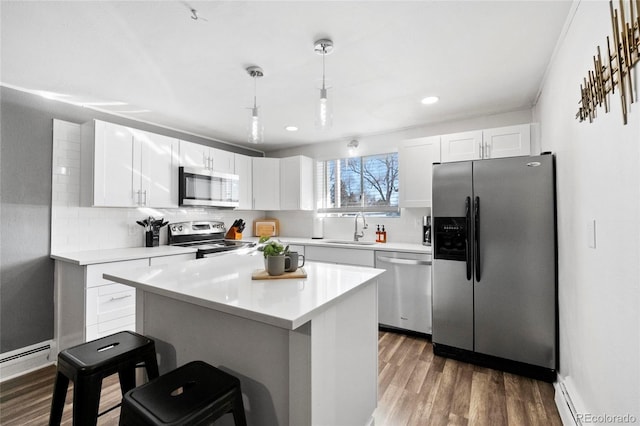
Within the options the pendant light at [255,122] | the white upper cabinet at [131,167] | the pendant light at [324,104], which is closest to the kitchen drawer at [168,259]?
the white upper cabinet at [131,167]

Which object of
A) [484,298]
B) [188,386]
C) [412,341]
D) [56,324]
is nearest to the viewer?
[188,386]

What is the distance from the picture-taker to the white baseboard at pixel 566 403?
161 centimetres

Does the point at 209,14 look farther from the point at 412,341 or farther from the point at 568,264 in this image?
the point at 412,341

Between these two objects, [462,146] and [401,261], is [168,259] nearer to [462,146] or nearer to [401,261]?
[401,261]

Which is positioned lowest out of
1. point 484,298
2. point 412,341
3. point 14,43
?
point 412,341

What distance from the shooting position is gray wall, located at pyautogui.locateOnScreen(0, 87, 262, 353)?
2455 millimetres

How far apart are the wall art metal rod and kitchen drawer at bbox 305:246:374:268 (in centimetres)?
234

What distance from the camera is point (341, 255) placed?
3496 mm

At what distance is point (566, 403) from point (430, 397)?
0.77 m

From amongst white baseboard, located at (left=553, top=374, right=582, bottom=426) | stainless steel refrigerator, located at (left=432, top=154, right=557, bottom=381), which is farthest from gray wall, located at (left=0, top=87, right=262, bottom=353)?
white baseboard, located at (left=553, top=374, right=582, bottom=426)

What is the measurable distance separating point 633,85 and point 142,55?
2.55 metres

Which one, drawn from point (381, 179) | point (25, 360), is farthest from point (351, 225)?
point (25, 360)

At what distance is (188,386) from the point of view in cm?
114

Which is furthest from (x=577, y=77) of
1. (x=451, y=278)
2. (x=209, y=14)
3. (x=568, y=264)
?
(x=209, y=14)
